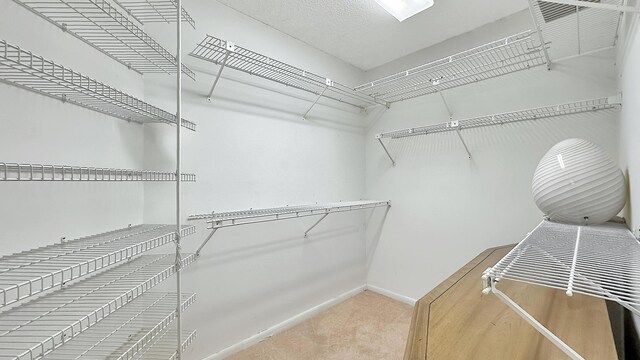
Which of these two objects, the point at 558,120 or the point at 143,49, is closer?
the point at 143,49

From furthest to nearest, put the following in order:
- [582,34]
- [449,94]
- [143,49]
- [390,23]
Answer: [449,94] → [390,23] → [582,34] → [143,49]

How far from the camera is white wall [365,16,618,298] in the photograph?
142 cm

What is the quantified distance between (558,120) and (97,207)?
228 centimetres

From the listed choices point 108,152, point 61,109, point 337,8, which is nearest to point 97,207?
point 108,152

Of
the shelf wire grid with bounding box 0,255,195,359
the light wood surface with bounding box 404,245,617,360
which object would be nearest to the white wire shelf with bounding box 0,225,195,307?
the shelf wire grid with bounding box 0,255,195,359

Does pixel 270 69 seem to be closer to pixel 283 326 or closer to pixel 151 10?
pixel 151 10

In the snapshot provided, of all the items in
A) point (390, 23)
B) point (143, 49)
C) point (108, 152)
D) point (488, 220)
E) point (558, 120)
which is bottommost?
point (488, 220)

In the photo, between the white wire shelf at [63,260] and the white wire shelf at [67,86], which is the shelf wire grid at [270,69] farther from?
the white wire shelf at [63,260]

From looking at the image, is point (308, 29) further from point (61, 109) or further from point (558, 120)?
point (558, 120)

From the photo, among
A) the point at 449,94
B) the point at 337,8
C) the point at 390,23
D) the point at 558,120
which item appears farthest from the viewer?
the point at 449,94

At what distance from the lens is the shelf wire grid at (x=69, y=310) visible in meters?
0.61

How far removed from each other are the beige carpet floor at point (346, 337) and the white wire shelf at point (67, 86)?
1.42 metres

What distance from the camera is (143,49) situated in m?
1.11

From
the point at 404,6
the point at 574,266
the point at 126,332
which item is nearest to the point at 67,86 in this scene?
the point at 126,332
